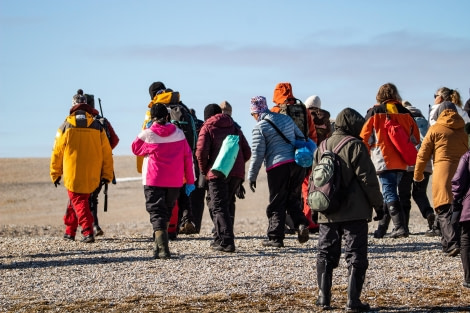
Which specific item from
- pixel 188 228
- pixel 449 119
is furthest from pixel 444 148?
pixel 188 228

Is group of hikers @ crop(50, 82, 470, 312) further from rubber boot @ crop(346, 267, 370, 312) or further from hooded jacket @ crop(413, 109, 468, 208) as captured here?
rubber boot @ crop(346, 267, 370, 312)

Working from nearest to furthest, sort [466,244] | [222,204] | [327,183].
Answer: [327,183] → [466,244] → [222,204]

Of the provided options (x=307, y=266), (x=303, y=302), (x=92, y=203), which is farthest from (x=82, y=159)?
(x=303, y=302)

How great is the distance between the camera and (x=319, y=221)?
362 inches

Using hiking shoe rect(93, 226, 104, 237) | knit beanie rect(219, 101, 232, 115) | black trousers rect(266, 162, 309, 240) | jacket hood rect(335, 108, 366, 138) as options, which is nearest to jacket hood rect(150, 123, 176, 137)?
black trousers rect(266, 162, 309, 240)

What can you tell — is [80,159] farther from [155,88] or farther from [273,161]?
[273,161]

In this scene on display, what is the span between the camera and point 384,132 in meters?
14.7

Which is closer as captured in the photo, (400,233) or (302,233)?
(302,233)

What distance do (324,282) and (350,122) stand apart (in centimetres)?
153

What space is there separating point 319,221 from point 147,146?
410 centimetres

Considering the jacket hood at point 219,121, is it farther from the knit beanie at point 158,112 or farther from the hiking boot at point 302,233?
the hiking boot at point 302,233

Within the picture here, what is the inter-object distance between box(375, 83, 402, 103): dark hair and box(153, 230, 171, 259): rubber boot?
404cm

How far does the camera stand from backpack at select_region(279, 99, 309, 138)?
1405 cm

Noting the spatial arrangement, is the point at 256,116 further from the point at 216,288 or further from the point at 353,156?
the point at 353,156
